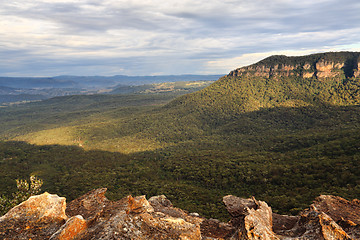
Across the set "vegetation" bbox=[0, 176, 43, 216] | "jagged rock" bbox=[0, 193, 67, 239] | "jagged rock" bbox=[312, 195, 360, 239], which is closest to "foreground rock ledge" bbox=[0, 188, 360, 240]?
"jagged rock" bbox=[0, 193, 67, 239]

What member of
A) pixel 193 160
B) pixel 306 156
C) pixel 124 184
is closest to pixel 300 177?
pixel 306 156

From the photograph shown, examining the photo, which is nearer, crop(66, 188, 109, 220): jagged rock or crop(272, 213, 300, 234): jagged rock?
crop(272, 213, 300, 234): jagged rock

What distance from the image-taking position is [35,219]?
15.7 m

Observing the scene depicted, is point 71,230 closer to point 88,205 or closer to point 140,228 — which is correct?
point 140,228

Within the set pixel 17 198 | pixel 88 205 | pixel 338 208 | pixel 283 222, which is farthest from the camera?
pixel 17 198

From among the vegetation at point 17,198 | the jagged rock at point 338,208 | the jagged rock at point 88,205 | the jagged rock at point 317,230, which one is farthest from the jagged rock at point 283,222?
the vegetation at point 17,198

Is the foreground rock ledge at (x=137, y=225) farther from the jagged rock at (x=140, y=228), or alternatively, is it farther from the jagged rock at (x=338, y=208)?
the jagged rock at (x=338, y=208)

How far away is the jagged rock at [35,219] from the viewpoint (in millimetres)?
14211

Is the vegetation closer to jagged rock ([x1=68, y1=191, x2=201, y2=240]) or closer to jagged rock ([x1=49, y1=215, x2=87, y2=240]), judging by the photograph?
jagged rock ([x1=68, y1=191, x2=201, y2=240])

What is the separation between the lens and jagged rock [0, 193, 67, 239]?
14.2 m

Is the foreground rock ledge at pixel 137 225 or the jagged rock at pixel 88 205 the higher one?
the foreground rock ledge at pixel 137 225

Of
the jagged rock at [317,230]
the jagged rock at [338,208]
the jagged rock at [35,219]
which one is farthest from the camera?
the jagged rock at [338,208]

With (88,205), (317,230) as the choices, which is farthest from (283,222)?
(88,205)

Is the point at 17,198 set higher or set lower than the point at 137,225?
lower
